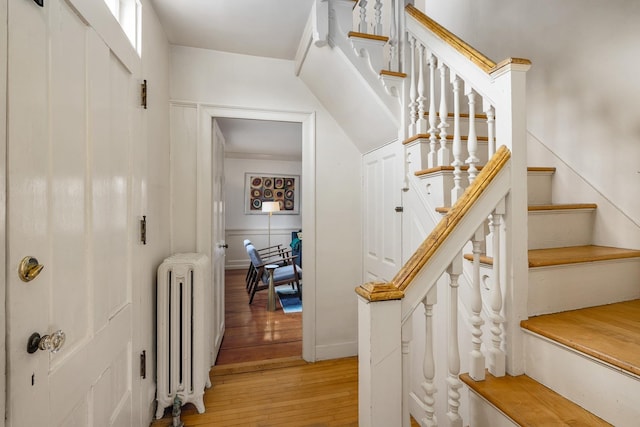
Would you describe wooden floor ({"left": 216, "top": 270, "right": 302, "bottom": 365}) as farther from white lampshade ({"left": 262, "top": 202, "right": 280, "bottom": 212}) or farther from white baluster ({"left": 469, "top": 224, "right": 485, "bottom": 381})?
white lampshade ({"left": 262, "top": 202, "right": 280, "bottom": 212})

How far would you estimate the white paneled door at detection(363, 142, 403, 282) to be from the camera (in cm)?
203

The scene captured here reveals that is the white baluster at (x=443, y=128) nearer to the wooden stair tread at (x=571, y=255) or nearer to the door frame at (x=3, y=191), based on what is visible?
the wooden stair tread at (x=571, y=255)

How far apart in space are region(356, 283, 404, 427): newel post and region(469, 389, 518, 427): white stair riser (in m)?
0.33

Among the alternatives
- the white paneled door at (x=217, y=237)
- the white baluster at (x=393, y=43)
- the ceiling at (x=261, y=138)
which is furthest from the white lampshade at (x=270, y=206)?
the white baluster at (x=393, y=43)

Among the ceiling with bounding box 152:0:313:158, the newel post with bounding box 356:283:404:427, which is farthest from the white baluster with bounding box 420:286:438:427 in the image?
the ceiling with bounding box 152:0:313:158

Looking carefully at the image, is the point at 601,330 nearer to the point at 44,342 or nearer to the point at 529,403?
the point at 529,403

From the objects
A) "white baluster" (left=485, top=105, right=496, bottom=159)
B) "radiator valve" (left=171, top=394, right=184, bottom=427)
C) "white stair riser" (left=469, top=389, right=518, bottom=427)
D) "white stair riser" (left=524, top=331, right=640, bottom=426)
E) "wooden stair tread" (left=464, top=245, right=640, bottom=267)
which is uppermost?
"white baluster" (left=485, top=105, right=496, bottom=159)

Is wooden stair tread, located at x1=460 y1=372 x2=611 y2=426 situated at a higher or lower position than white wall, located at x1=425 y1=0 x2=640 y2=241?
lower

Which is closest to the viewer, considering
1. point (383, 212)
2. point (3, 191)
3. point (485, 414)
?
point (3, 191)

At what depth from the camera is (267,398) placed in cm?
199

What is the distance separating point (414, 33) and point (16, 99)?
1.92 metres

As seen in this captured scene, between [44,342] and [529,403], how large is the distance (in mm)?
1420

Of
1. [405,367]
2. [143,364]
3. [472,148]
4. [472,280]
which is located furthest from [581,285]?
[143,364]

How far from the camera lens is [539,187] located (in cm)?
183
